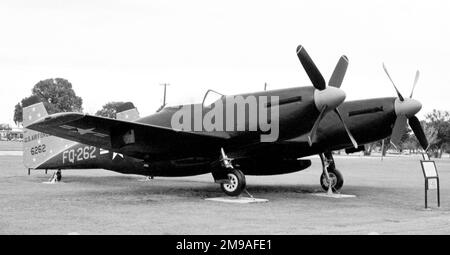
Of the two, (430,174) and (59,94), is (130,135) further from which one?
(59,94)

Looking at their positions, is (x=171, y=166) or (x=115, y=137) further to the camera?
(x=171, y=166)

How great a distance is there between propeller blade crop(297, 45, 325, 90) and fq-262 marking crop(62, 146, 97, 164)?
776 centimetres

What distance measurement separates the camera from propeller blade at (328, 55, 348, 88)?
13430 mm

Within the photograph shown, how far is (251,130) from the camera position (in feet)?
40.1

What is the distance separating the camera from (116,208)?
10.3 meters

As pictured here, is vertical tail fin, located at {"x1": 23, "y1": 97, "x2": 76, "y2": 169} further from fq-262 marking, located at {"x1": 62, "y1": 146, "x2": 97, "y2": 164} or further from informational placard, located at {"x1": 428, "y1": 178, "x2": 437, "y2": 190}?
informational placard, located at {"x1": 428, "y1": 178, "x2": 437, "y2": 190}

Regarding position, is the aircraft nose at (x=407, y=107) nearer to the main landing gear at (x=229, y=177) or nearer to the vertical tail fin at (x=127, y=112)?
the main landing gear at (x=229, y=177)

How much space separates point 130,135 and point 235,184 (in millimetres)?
2618

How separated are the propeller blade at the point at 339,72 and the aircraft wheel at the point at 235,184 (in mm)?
3380

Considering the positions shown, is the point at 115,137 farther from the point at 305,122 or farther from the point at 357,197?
the point at 357,197

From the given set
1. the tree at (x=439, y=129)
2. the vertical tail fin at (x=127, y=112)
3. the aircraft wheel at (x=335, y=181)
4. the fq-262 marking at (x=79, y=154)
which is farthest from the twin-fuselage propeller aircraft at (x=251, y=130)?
the tree at (x=439, y=129)
